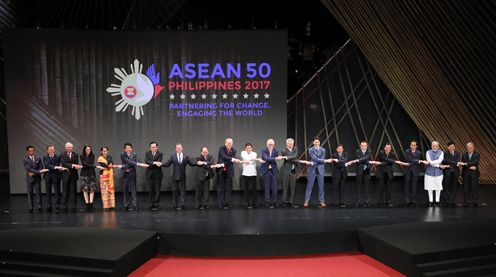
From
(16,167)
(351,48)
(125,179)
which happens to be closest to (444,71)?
(351,48)

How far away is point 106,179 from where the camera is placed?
796 centimetres

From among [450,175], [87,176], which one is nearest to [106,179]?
[87,176]

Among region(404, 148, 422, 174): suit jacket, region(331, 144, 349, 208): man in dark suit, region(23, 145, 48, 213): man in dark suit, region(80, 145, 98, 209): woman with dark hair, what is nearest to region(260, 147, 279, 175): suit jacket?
region(331, 144, 349, 208): man in dark suit

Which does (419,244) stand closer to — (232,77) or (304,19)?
(232,77)

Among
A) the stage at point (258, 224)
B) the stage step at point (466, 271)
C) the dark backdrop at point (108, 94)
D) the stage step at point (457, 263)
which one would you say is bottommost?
the stage step at point (466, 271)

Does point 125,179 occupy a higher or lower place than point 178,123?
lower

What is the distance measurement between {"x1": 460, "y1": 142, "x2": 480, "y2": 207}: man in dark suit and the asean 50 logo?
20.0 ft

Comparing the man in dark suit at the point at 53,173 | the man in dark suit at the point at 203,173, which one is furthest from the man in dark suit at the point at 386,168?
the man in dark suit at the point at 53,173

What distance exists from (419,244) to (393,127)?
6445 millimetres

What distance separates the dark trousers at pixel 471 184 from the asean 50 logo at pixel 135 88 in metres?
6.18

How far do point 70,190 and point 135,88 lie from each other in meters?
2.65

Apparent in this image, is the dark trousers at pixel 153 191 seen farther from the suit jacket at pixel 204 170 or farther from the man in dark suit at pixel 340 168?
the man in dark suit at pixel 340 168

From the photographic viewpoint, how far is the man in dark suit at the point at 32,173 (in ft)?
25.4

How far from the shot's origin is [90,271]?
5.00 m
